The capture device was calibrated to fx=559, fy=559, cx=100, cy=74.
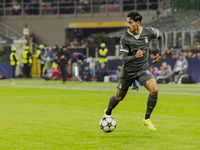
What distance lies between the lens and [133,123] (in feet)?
38.1

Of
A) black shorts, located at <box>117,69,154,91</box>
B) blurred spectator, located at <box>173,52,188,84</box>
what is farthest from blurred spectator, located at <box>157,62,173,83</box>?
black shorts, located at <box>117,69,154,91</box>

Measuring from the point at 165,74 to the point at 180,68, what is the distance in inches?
41.7

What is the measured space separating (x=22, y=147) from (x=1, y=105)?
831cm

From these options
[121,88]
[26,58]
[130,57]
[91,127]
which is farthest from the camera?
[26,58]

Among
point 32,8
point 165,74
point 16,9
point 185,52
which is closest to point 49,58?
point 165,74

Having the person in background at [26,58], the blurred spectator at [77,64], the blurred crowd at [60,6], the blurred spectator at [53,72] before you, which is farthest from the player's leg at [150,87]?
the blurred crowd at [60,6]

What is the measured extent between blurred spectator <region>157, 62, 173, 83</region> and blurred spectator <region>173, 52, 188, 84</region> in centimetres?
33

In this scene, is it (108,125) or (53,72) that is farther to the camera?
(53,72)

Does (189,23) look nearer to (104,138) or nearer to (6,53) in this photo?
(6,53)

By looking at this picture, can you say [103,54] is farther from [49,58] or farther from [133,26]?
[133,26]

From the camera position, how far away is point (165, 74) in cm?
3033

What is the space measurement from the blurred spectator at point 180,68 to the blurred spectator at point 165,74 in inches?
13.2

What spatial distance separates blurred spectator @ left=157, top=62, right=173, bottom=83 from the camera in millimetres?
30203

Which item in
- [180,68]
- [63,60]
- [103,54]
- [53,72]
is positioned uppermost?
[103,54]
